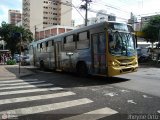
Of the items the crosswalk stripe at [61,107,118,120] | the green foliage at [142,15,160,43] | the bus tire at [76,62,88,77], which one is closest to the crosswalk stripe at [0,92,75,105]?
the crosswalk stripe at [61,107,118,120]

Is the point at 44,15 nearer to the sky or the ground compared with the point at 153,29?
nearer to the sky

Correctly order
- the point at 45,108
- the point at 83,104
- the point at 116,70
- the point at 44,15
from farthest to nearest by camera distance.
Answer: the point at 44,15
the point at 116,70
the point at 83,104
the point at 45,108

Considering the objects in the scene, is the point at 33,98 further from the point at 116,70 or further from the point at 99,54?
the point at 99,54

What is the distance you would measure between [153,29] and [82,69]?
999 inches

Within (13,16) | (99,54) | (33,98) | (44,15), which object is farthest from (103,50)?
(13,16)

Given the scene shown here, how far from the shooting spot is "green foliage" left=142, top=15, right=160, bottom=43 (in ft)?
126

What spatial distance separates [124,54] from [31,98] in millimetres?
5811

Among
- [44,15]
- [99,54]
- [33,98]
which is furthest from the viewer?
[44,15]

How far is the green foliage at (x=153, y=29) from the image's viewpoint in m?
38.5

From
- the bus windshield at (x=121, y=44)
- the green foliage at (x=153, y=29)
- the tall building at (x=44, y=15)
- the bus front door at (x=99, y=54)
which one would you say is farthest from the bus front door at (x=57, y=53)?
the tall building at (x=44, y=15)

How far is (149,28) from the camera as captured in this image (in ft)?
128

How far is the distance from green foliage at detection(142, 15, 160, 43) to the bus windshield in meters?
25.5

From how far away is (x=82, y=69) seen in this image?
16078 millimetres

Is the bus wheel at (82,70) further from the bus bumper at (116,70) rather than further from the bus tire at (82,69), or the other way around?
the bus bumper at (116,70)
